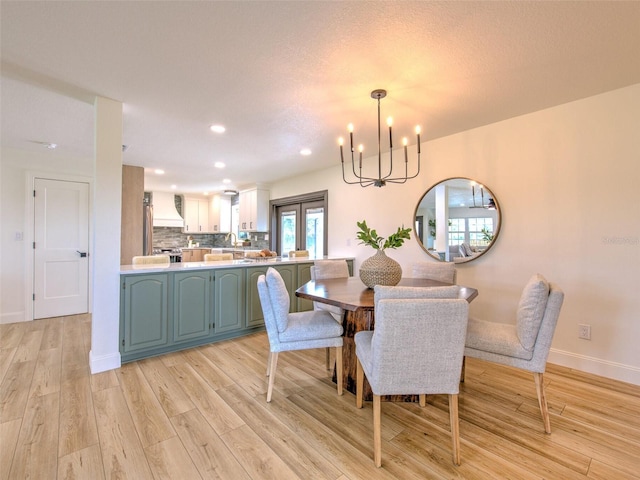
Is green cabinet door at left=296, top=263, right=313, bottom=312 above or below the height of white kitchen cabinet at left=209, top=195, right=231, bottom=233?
below

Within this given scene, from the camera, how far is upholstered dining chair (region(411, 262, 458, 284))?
9.05 ft

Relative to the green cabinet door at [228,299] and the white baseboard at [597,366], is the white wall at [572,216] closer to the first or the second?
the white baseboard at [597,366]

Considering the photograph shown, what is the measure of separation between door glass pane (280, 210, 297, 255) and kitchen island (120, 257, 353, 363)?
7.28 feet

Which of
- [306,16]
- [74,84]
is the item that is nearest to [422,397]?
[306,16]

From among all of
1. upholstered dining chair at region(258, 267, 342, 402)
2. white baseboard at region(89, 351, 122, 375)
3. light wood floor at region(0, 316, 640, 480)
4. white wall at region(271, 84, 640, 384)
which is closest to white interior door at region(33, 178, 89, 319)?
light wood floor at region(0, 316, 640, 480)

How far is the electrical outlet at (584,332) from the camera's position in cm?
252

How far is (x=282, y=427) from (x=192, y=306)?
174 centimetres

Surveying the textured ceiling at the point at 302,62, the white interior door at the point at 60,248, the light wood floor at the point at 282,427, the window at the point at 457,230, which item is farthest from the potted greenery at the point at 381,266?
the white interior door at the point at 60,248

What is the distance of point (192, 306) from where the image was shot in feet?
10.0

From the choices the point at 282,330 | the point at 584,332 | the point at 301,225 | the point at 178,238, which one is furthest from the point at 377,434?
the point at 178,238

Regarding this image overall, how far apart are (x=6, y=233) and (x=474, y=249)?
19.2 feet

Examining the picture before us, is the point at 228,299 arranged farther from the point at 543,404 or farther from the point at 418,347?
the point at 543,404

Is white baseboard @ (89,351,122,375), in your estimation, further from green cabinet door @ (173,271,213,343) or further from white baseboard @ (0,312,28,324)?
white baseboard @ (0,312,28,324)

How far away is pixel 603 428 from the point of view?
179 cm
